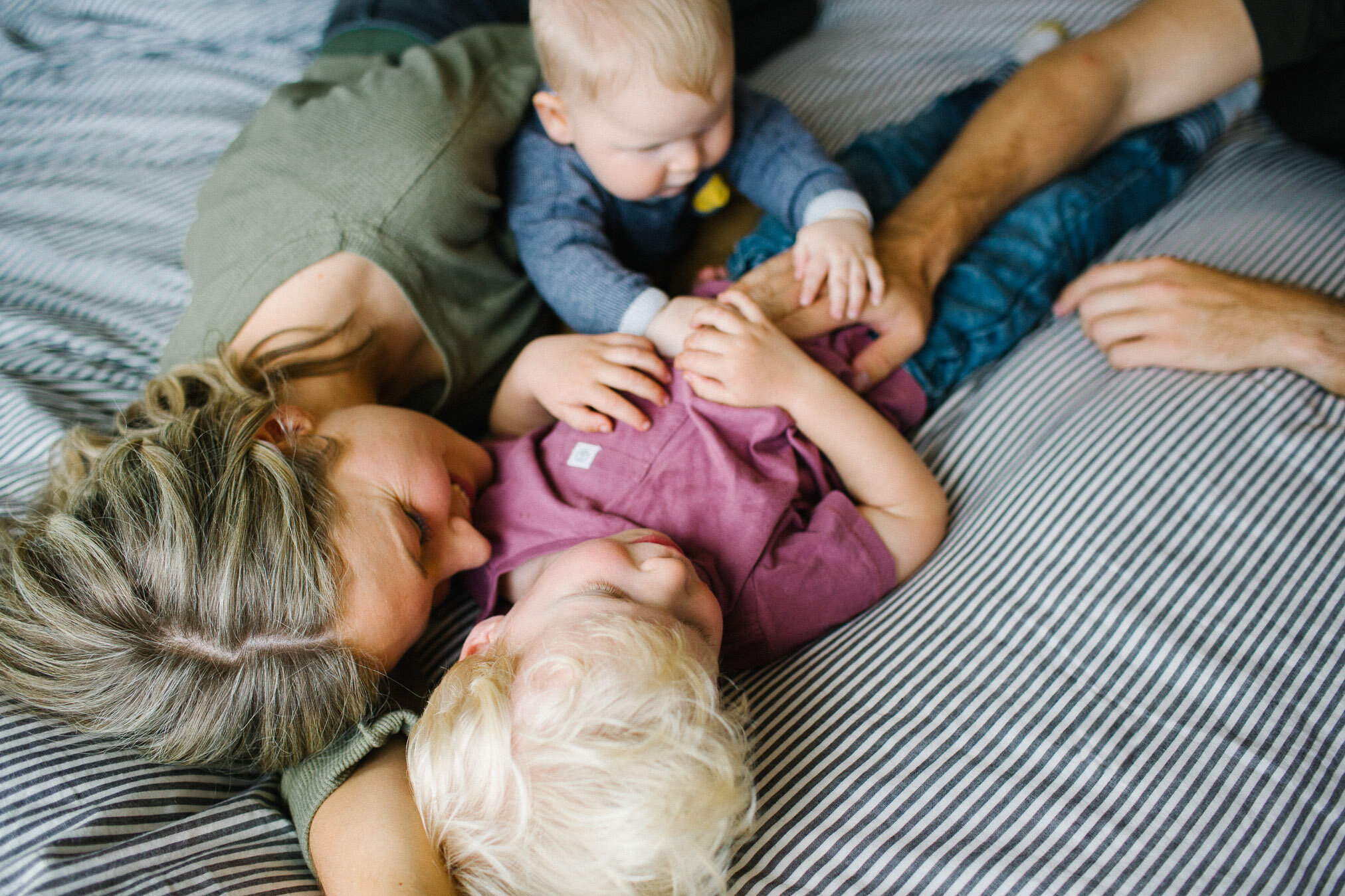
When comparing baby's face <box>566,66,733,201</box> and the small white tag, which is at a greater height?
baby's face <box>566,66,733,201</box>

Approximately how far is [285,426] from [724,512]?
56cm

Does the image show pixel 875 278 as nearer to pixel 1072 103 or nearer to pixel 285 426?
pixel 1072 103

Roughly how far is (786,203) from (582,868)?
1003 millimetres

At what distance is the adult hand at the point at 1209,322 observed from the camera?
3.37 ft

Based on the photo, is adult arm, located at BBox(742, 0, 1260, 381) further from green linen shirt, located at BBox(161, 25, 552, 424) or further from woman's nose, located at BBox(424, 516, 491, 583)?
woman's nose, located at BBox(424, 516, 491, 583)

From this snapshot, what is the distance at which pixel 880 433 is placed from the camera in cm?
100

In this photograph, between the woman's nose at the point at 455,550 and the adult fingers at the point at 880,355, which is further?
the adult fingers at the point at 880,355

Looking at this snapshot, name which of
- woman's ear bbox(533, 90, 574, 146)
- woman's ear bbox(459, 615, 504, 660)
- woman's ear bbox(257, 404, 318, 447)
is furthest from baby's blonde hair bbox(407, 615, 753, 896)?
woman's ear bbox(533, 90, 574, 146)

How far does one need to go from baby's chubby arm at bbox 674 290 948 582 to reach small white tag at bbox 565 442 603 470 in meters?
0.16

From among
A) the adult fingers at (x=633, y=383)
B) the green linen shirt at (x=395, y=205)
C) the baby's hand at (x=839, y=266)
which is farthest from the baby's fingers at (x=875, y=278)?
the green linen shirt at (x=395, y=205)

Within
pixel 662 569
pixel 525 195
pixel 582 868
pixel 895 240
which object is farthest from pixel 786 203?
pixel 582 868

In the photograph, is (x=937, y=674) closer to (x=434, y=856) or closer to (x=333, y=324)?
(x=434, y=856)

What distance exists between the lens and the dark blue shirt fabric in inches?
45.4

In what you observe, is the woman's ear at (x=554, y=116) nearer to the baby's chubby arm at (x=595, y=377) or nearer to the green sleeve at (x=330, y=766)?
the baby's chubby arm at (x=595, y=377)
